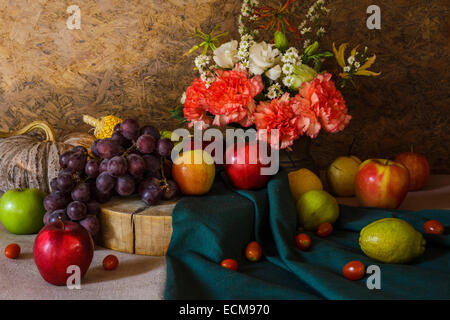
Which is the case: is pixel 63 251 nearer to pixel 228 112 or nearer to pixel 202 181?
pixel 202 181

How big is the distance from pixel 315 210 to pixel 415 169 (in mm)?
630

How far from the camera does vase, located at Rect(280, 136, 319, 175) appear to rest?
1.40m

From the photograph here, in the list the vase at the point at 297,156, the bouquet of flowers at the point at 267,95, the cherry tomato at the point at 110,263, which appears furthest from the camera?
the vase at the point at 297,156

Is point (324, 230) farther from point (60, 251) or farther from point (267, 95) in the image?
point (60, 251)

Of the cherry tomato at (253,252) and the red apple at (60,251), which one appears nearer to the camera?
the red apple at (60,251)

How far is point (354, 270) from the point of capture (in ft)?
3.08

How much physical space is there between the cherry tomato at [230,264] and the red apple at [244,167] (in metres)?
0.31

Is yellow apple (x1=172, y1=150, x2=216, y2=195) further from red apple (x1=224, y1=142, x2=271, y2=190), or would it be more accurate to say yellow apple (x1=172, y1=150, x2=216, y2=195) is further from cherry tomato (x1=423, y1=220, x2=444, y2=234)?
cherry tomato (x1=423, y1=220, x2=444, y2=234)

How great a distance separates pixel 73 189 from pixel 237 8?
3.24 ft

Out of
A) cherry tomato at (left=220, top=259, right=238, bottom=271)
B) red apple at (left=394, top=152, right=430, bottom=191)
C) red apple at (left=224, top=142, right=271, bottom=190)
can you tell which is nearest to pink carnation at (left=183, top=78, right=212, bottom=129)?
red apple at (left=224, top=142, right=271, bottom=190)

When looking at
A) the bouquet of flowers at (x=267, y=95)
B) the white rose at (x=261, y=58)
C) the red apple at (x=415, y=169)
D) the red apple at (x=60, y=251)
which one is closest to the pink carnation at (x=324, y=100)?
the bouquet of flowers at (x=267, y=95)

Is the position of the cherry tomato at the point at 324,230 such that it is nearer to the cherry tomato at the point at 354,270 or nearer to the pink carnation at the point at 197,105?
the cherry tomato at the point at 354,270

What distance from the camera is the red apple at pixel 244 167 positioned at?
122 cm

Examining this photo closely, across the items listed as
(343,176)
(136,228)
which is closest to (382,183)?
(343,176)
